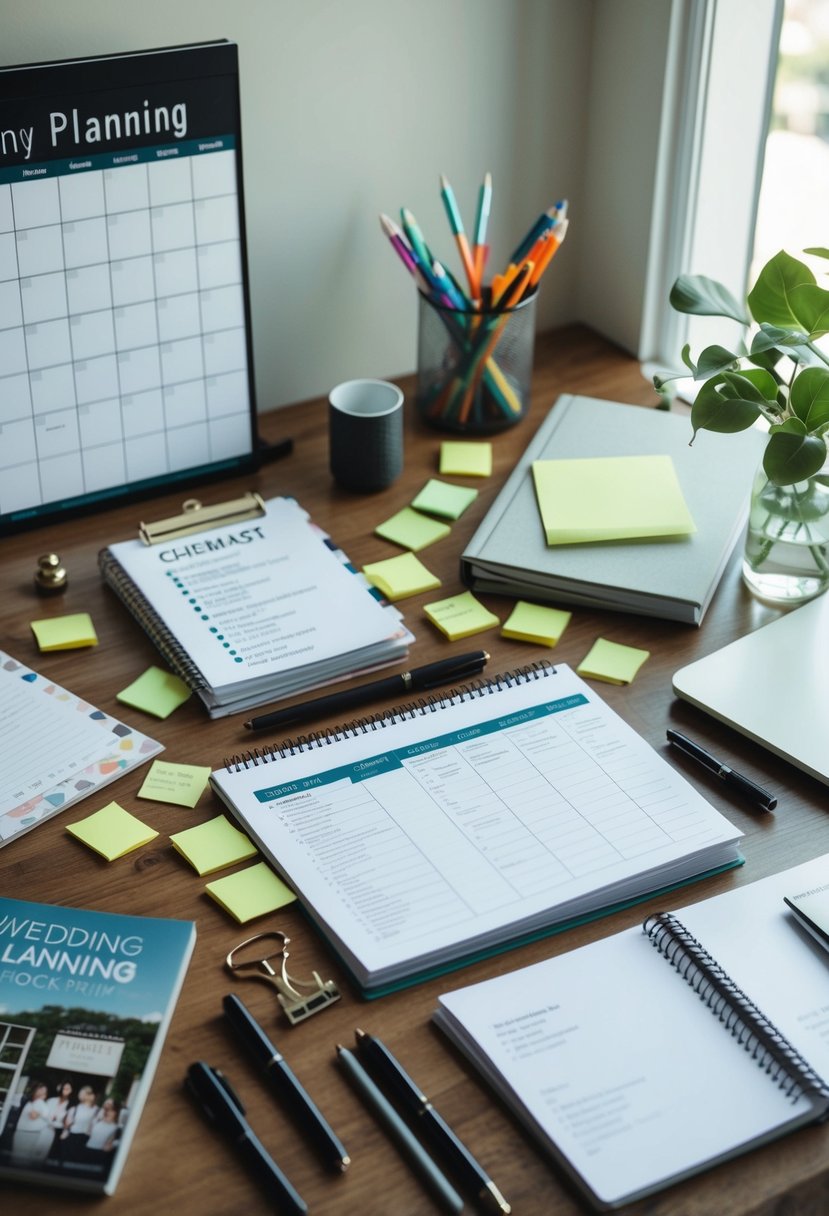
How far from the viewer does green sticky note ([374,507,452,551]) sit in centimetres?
130

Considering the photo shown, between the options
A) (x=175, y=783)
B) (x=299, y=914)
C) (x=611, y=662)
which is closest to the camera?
(x=299, y=914)

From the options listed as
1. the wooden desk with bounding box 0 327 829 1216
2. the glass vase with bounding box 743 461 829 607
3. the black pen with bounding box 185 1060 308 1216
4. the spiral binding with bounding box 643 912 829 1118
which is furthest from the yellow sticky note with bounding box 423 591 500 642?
the black pen with bounding box 185 1060 308 1216

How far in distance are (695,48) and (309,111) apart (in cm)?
44

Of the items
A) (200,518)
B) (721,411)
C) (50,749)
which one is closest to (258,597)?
(200,518)

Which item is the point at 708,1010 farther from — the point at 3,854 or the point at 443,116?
the point at 443,116

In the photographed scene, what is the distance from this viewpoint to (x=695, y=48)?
1435mm

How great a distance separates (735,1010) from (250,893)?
0.34 m

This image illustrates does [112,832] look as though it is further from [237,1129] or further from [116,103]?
[116,103]

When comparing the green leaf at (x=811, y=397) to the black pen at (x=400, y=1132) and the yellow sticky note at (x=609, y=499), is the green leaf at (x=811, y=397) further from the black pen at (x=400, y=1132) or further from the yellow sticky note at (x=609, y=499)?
the black pen at (x=400, y=1132)

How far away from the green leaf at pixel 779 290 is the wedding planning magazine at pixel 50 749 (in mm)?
639

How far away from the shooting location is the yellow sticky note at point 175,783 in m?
1.01

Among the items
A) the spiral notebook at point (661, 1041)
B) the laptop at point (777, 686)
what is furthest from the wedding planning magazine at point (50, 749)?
the laptop at point (777, 686)

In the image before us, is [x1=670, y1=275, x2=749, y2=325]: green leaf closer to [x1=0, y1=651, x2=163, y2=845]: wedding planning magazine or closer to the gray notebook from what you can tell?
the gray notebook

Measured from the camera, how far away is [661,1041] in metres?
0.82
